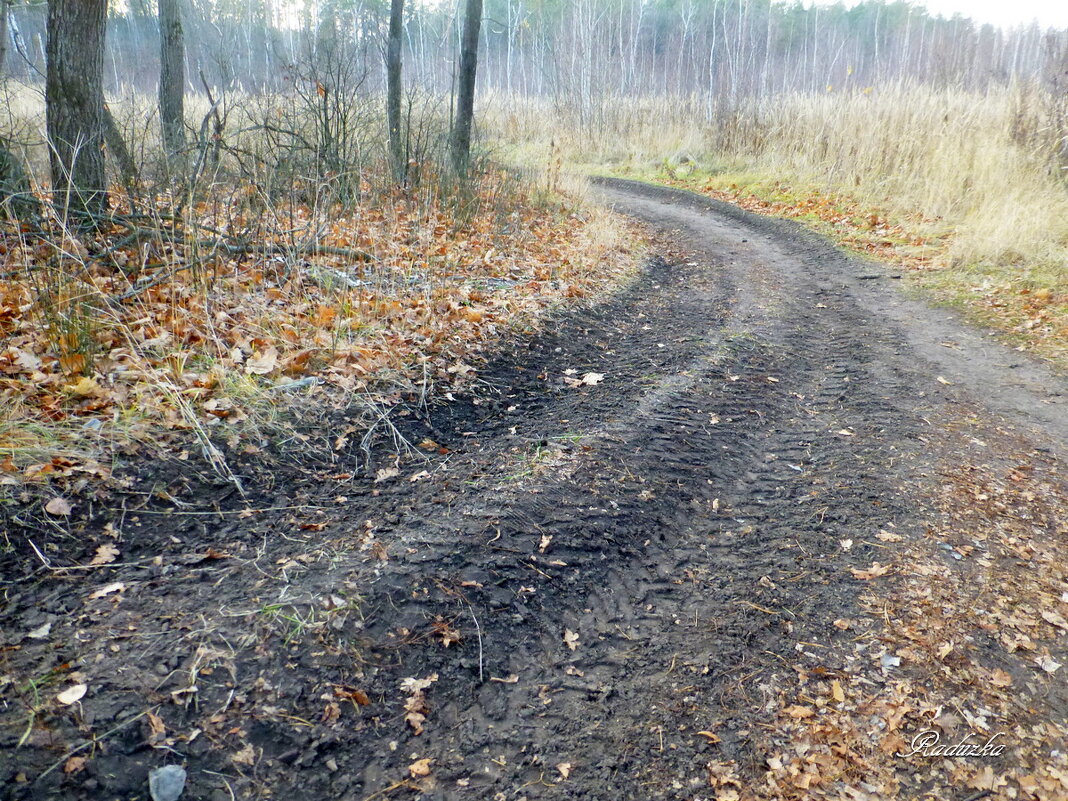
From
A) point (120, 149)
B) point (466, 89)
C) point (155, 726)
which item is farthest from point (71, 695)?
point (466, 89)

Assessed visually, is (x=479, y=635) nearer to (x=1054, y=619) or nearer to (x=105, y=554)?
(x=105, y=554)

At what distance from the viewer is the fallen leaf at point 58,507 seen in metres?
2.68

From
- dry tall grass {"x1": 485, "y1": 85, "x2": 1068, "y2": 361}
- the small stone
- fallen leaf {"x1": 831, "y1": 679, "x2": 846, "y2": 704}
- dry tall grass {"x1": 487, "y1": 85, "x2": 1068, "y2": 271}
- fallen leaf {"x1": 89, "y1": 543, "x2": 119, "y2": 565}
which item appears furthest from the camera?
dry tall grass {"x1": 487, "y1": 85, "x2": 1068, "y2": 271}

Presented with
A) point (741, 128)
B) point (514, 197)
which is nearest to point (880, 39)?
point (741, 128)

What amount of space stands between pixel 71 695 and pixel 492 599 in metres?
1.41

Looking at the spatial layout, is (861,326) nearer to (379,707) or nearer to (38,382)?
(379,707)

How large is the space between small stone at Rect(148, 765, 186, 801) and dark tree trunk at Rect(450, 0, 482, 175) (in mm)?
8900

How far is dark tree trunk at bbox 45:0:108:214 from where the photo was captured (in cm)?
488

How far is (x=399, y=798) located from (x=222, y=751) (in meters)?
0.55

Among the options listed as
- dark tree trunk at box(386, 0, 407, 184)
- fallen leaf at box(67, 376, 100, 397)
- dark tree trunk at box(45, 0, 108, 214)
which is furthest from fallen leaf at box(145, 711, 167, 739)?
dark tree trunk at box(386, 0, 407, 184)

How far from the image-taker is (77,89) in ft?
16.3

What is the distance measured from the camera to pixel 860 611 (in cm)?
267

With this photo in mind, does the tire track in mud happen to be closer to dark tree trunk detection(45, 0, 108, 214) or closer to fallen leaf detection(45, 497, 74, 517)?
fallen leaf detection(45, 497, 74, 517)

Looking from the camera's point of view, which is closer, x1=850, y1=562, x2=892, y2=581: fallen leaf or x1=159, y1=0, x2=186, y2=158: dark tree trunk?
x1=850, y1=562, x2=892, y2=581: fallen leaf
